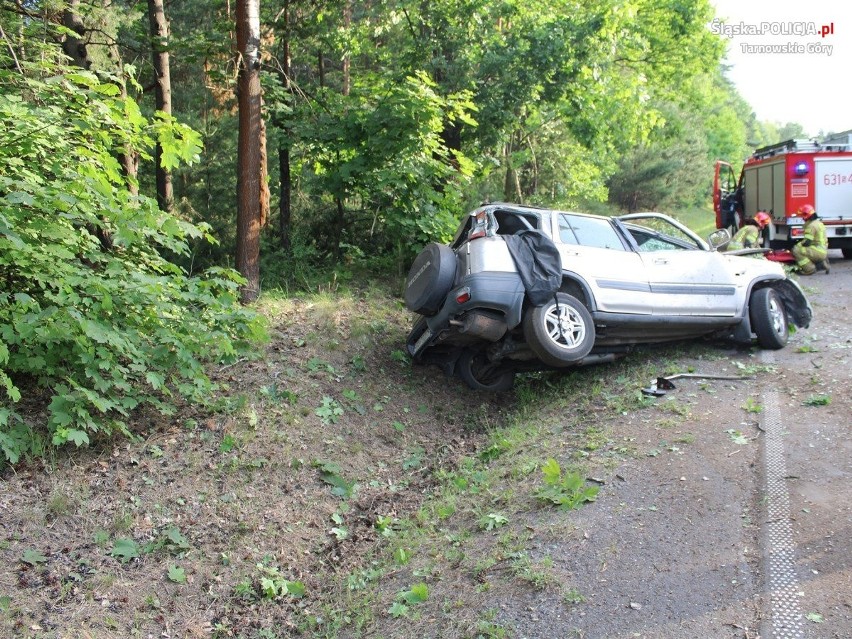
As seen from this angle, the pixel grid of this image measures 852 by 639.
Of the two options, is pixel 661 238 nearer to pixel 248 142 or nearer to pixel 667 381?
pixel 667 381

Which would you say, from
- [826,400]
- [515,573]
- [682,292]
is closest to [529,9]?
[682,292]

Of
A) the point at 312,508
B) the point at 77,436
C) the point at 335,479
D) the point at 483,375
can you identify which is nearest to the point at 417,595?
the point at 312,508

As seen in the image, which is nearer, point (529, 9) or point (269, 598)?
point (269, 598)

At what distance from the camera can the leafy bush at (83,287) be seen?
5.61 metres

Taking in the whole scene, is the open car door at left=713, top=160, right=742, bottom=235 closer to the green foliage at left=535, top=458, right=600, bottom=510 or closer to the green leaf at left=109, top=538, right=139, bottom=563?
the green foliage at left=535, top=458, right=600, bottom=510

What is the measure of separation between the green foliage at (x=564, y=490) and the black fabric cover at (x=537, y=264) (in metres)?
2.10

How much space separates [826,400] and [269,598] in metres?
5.40

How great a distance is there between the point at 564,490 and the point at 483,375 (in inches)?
128

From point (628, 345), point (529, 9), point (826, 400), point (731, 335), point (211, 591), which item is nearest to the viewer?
point (211, 591)

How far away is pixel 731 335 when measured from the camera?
29.6ft

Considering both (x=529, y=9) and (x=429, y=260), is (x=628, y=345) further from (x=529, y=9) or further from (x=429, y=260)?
(x=529, y=9)

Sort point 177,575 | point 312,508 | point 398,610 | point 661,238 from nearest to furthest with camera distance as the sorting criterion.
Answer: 1. point 398,610
2. point 177,575
3. point 312,508
4. point 661,238

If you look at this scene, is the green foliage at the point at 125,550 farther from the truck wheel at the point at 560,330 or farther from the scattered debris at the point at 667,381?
the scattered debris at the point at 667,381

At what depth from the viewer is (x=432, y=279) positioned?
738cm
